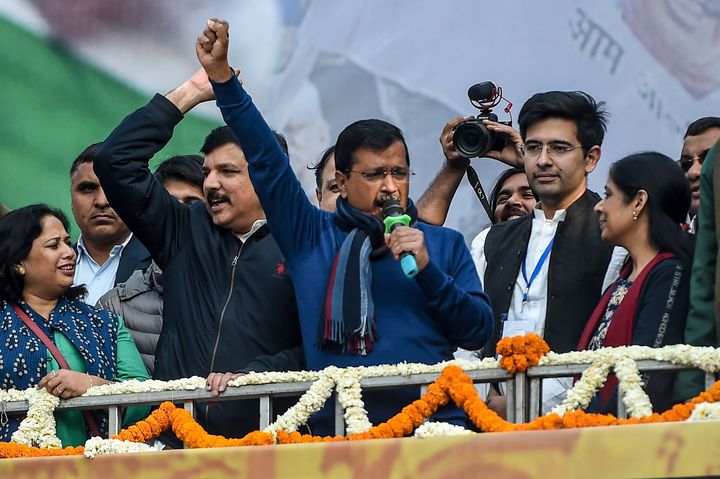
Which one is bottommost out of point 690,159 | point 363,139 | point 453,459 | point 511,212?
point 453,459

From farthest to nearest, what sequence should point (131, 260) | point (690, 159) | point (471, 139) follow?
point (131, 260) → point (690, 159) → point (471, 139)

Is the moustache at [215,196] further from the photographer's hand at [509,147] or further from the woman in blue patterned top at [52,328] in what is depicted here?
the photographer's hand at [509,147]

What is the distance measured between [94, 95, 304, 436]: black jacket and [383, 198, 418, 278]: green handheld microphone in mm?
673

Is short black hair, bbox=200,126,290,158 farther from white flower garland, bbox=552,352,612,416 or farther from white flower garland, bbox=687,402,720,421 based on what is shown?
white flower garland, bbox=687,402,720,421

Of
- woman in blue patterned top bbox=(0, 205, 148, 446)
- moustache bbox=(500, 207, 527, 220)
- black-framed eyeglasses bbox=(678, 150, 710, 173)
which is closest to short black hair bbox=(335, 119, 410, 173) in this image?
woman in blue patterned top bbox=(0, 205, 148, 446)

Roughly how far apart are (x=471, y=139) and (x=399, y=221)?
5.10 feet

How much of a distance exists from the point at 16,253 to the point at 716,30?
4.74 meters

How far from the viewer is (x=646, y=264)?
529 centimetres

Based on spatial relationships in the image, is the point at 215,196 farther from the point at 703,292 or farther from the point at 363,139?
the point at 703,292

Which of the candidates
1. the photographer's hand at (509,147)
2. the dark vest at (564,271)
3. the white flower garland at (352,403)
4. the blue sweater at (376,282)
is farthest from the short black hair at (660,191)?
the white flower garland at (352,403)

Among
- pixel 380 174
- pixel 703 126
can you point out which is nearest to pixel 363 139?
pixel 380 174

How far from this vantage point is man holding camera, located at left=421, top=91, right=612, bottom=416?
573 centimetres

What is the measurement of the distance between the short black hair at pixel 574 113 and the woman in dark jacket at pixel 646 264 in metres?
0.47

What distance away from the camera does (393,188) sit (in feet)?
17.5
